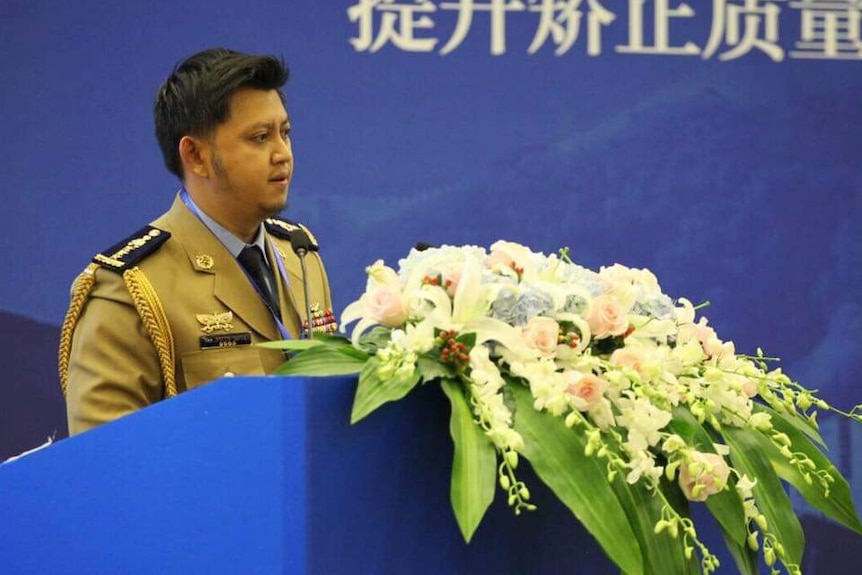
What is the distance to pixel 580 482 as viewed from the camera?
1.33 m

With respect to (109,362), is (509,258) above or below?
above

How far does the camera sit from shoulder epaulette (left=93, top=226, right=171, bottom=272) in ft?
7.34

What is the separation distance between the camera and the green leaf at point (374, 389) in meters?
1.30

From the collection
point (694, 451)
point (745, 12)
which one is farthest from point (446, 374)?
point (745, 12)

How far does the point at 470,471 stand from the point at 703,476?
245 mm

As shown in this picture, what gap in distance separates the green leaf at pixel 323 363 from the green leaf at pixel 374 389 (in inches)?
1.0

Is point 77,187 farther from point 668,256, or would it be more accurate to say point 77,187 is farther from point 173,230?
point 668,256

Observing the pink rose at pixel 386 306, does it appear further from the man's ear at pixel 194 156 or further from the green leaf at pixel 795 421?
the man's ear at pixel 194 156

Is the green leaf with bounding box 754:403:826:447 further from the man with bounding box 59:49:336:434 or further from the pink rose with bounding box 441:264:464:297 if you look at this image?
the man with bounding box 59:49:336:434

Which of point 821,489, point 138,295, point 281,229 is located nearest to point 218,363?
point 138,295

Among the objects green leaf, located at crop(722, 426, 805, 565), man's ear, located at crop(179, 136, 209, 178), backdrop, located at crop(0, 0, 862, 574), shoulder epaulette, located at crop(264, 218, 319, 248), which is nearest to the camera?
green leaf, located at crop(722, 426, 805, 565)

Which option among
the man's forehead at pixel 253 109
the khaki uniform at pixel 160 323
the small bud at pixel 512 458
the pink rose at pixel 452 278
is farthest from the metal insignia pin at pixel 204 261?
the small bud at pixel 512 458

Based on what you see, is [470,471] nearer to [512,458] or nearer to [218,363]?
[512,458]

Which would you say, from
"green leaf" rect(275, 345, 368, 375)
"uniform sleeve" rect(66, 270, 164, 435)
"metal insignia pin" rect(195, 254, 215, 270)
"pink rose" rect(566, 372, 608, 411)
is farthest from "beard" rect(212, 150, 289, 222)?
"pink rose" rect(566, 372, 608, 411)
